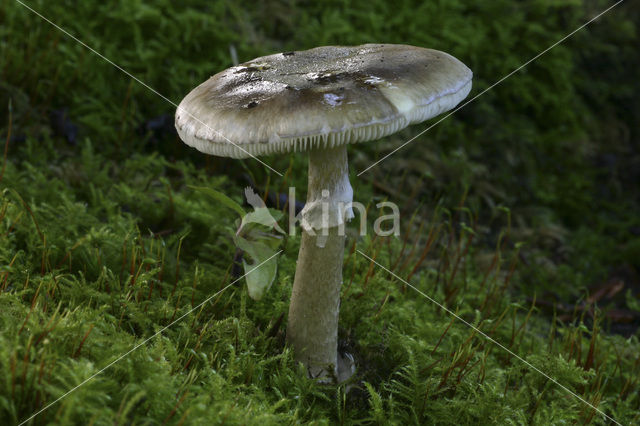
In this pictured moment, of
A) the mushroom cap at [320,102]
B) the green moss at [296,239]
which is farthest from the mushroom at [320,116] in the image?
the green moss at [296,239]

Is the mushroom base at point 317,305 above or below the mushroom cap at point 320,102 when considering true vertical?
below

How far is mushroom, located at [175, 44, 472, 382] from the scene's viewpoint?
1549 millimetres

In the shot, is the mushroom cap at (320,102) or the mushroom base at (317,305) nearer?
the mushroom cap at (320,102)

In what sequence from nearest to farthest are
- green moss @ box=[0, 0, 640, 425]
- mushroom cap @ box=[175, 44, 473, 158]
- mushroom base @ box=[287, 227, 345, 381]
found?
mushroom cap @ box=[175, 44, 473, 158], green moss @ box=[0, 0, 640, 425], mushroom base @ box=[287, 227, 345, 381]

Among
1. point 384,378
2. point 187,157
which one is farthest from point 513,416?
point 187,157

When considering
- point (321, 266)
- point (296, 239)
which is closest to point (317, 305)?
point (321, 266)

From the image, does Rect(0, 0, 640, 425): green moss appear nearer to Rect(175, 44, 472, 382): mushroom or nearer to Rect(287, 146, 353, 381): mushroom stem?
Rect(287, 146, 353, 381): mushroom stem

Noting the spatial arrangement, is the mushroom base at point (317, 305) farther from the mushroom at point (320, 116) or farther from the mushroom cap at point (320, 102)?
the mushroom cap at point (320, 102)

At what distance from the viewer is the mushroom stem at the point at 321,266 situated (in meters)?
1.94

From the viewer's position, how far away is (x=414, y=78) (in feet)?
5.52

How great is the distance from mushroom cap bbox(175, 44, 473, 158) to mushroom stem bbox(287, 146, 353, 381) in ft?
0.81

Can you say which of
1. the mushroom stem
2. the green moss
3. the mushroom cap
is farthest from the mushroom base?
the mushroom cap

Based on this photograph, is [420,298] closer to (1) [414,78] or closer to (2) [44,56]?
(1) [414,78]

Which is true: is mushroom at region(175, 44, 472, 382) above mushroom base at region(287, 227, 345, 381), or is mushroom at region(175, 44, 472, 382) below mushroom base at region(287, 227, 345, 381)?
above
